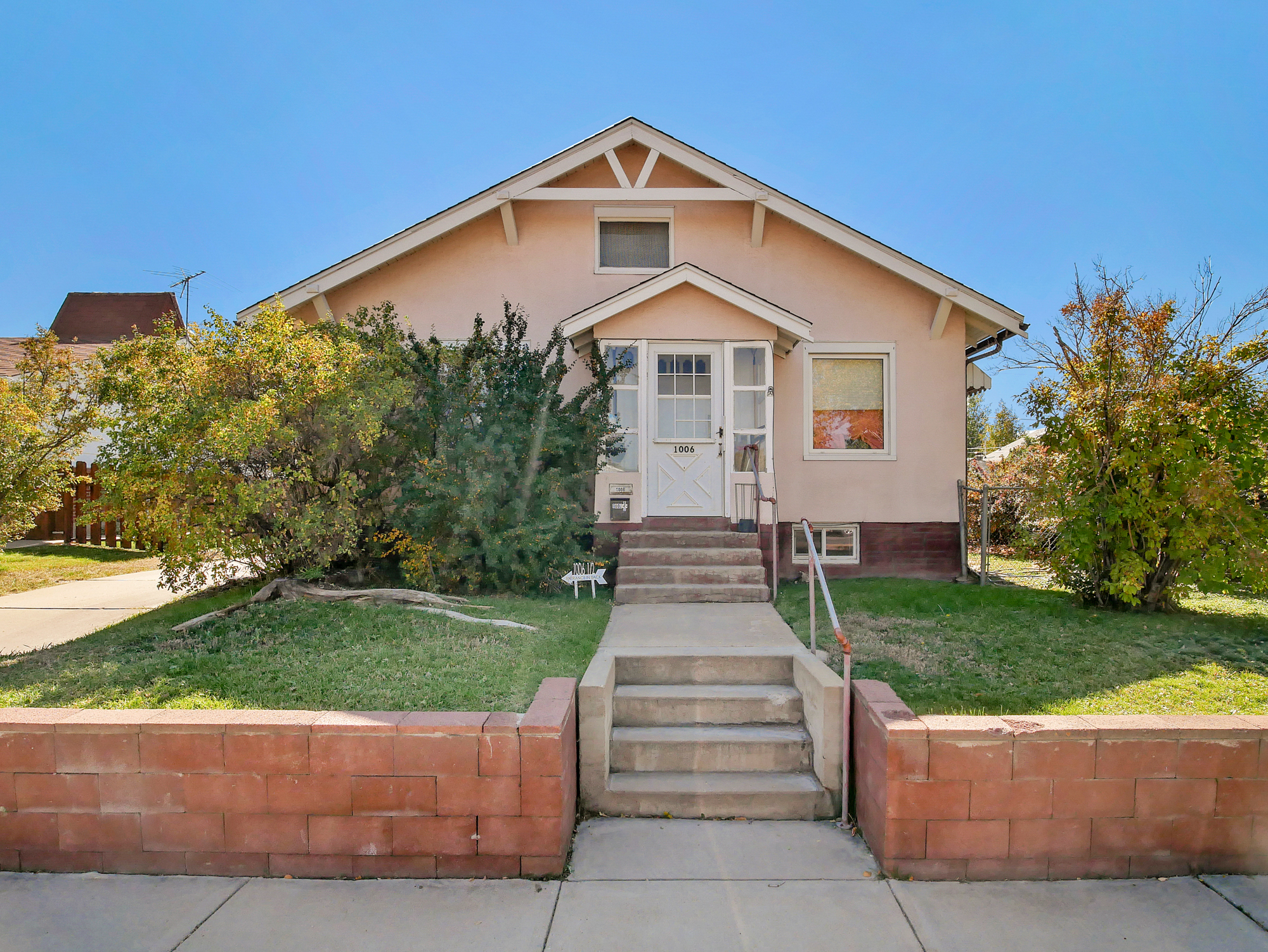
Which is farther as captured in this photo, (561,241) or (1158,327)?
(561,241)

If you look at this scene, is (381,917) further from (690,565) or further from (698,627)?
(690,565)

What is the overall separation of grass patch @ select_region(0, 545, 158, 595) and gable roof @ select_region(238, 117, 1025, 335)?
193 inches

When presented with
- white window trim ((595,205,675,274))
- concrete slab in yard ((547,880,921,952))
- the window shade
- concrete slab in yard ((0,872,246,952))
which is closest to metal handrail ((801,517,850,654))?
concrete slab in yard ((547,880,921,952))

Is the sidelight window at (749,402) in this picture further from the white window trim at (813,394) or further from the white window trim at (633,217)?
the white window trim at (633,217)

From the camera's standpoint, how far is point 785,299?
10.8m

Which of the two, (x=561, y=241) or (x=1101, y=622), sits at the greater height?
(x=561, y=241)

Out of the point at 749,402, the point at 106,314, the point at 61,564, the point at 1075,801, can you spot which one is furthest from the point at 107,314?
the point at 1075,801

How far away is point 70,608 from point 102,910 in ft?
20.1

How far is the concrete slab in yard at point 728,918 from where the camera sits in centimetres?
301

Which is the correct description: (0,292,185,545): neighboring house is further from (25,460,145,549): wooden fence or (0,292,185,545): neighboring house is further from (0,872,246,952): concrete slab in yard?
(0,872,246,952): concrete slab in yard

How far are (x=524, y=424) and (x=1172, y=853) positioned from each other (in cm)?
606

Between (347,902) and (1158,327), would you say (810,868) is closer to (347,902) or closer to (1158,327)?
(347,902)

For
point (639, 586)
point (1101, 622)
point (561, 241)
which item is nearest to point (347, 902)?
point (639, 586)

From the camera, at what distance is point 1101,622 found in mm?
6504
